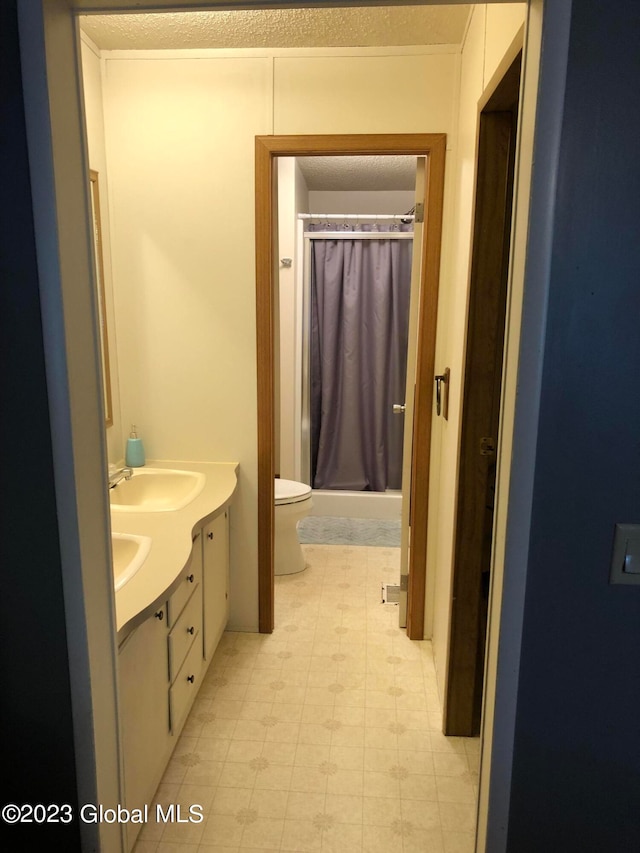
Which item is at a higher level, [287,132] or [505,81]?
[287,132]

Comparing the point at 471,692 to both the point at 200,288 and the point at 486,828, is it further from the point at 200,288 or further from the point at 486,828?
the point at 200,288

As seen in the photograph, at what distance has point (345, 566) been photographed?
11.4 ft

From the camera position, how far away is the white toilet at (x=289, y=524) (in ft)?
10.4

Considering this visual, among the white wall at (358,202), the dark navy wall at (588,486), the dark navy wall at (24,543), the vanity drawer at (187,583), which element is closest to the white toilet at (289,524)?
the vanity drawer at (187,583)

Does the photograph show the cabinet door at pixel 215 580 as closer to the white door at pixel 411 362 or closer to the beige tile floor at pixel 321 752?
the beige tile floor at pixel 321 752

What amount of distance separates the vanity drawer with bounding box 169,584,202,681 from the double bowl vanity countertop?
28cm

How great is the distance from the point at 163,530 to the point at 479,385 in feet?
3.62

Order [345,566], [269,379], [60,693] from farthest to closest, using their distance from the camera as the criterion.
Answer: [345,566] → [269,379] → [60,693]

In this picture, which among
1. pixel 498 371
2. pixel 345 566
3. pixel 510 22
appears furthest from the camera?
pixel 345 566

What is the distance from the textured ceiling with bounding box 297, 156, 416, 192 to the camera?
368cm

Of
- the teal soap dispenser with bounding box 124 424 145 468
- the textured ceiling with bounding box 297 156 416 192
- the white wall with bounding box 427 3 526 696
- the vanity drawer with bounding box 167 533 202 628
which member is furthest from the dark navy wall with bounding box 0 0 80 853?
the textured ceiling with bounding box 297 156 416 192

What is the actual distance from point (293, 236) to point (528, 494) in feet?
11.1

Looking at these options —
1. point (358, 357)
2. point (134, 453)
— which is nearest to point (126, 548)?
point (134, 453)

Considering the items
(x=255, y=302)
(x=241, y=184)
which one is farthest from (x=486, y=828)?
(x=241, y=184)
